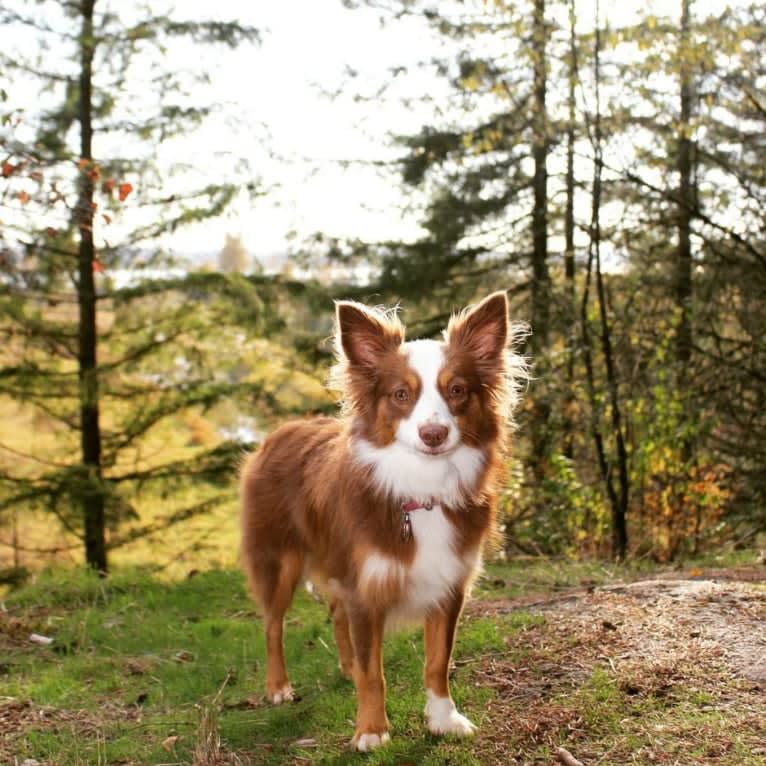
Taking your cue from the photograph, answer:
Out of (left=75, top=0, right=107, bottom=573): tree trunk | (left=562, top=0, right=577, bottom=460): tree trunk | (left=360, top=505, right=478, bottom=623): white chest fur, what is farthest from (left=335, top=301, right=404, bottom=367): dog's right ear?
(left=75, top=0, right=107, bottom=573): tree trunk

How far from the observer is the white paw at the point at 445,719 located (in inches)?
170

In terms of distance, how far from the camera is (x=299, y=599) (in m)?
7.98

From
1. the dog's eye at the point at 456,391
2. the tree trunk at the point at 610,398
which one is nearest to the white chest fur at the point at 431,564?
the dog's eye at the point at 456,391

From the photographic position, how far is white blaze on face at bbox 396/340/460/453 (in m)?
4.09

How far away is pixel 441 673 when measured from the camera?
→ 4.49 metres

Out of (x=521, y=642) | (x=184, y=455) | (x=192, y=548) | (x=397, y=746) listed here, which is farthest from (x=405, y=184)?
(x=397, y=746)

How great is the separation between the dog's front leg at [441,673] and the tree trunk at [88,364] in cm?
843

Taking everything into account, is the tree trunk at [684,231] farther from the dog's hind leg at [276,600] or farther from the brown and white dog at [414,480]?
the brown and white dog at [414,480]

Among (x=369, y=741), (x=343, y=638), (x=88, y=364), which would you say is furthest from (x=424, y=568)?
(x=88, y=364)

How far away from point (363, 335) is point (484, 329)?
0.62 meters

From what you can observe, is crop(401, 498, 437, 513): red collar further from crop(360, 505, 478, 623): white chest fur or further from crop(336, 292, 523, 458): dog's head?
crop(336, 292, 523, 458): dog's head

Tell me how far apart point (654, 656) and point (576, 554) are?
5621 mm

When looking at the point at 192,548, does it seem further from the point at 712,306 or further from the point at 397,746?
the point at 397,746

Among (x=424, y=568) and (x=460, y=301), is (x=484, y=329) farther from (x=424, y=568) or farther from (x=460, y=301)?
(x=460, y=301)
